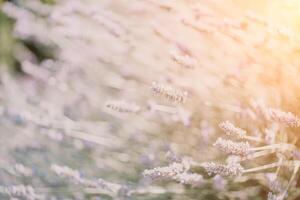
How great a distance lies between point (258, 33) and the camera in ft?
4.75

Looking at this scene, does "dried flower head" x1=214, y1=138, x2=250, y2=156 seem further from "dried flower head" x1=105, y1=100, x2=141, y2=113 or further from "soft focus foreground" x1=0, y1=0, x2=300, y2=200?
"dried flower head" x1=105, y1=100, x2=141, y2=113

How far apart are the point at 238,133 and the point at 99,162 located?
37 centimetres

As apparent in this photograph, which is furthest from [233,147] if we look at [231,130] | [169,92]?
[169,92]

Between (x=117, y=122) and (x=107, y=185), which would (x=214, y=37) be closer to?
(x=117, y=122)

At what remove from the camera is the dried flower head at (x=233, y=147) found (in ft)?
4.68

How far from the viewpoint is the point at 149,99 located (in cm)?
138

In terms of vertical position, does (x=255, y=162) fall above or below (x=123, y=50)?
below

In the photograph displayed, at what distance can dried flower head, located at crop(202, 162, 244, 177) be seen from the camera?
1.41 m

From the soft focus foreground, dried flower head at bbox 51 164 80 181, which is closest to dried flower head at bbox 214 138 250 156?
the soft focus foreground

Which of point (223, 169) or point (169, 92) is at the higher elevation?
point (169, 92)

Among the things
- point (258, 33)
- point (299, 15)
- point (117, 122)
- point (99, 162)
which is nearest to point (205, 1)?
point (258, 33)

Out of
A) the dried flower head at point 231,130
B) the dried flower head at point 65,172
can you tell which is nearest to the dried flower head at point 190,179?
the dried flower head at point 231,130

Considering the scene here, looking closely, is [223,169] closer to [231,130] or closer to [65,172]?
[231,130]

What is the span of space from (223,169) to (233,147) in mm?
64
